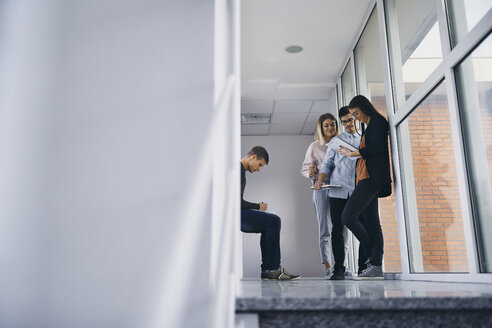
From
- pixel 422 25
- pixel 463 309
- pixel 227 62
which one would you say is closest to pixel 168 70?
pixel 227 62

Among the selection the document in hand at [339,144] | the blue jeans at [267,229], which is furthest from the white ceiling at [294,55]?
the blue jeans at [267,229]

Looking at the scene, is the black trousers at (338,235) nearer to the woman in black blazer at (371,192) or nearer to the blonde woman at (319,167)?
the woman in black blazer at (371,192)

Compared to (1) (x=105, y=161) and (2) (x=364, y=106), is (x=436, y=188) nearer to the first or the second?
(2) (x=364, y=106)

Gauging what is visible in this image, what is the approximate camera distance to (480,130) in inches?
81.9

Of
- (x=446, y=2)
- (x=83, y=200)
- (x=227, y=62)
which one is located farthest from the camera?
(x=446, y=2)

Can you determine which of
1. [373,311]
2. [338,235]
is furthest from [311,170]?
[373,311]

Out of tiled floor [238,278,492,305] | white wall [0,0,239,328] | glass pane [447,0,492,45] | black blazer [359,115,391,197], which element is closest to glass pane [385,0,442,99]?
glass pane [447,0,492,45]

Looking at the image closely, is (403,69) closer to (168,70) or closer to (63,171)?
(168,70)

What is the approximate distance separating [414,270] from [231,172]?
2.26m

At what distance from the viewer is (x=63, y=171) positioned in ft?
3.78

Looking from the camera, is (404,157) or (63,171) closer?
(63,171)

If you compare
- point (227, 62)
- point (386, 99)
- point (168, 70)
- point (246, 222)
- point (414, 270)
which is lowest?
point (414, 270)

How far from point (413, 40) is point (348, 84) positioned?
2.01m

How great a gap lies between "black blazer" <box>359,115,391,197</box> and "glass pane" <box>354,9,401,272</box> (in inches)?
18.2
